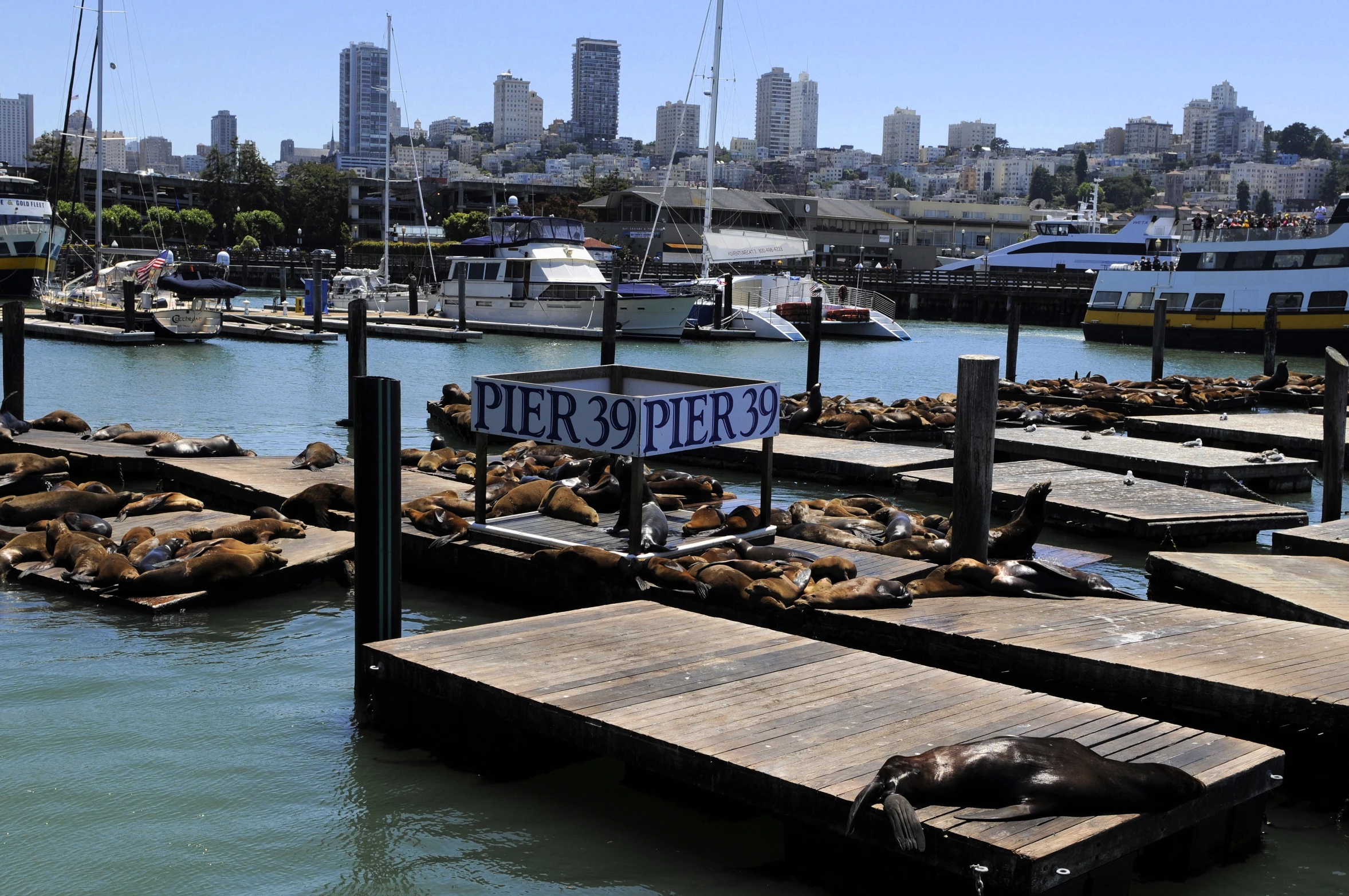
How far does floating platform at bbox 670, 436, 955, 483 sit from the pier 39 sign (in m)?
5.08

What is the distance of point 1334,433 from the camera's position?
1155 cm

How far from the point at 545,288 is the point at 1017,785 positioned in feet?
125

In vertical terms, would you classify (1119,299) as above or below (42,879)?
above

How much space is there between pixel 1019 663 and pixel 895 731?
1.57m

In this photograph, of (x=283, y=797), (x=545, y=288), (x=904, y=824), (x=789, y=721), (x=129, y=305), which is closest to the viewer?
(x=904, y=824)

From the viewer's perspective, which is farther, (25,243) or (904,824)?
(25,243)

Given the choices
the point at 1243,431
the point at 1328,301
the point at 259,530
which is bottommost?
the point at 259,530

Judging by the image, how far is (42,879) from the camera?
504cm

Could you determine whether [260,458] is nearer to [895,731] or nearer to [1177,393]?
[895,731]

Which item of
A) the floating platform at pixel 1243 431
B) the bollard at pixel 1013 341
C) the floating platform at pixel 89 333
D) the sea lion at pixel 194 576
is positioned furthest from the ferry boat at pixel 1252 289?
the sea lion at pixel 194 576

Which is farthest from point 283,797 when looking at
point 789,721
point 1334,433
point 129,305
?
point 129,305

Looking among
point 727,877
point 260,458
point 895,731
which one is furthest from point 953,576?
point 260,458

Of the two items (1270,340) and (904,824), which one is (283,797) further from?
(1270,340)

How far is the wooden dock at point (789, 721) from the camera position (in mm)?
4461
